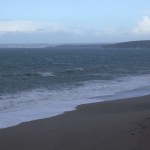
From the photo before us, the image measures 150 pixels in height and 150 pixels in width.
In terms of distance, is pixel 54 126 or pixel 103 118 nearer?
pixel 54 126

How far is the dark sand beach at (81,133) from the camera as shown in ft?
33.3

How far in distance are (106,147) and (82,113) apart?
248 inches

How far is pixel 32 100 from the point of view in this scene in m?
20.5

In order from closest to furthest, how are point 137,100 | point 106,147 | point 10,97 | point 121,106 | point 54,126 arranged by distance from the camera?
point 106,147 → point 54,126 → point 121,106 → point 137,100 → point 10,97

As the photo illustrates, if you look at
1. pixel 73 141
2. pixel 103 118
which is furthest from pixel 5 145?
pixel 103 118

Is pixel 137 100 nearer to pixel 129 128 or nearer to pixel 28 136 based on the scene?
pixel 129 128

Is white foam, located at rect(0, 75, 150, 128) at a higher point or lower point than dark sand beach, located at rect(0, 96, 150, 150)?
lower

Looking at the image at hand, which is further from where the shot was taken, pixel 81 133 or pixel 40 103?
pixel 40 103

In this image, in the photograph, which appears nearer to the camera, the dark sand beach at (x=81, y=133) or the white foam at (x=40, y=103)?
the dark sand beach at (x=81, y=133)

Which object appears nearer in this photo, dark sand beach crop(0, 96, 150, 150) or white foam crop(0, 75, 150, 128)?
dark sand beach crop(0, 96, 150, 150)

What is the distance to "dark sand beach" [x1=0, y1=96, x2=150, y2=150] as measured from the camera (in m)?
10.1

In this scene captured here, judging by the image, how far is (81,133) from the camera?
38.3ft

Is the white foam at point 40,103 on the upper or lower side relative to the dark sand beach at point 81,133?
lower

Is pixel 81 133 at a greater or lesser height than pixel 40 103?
greater
